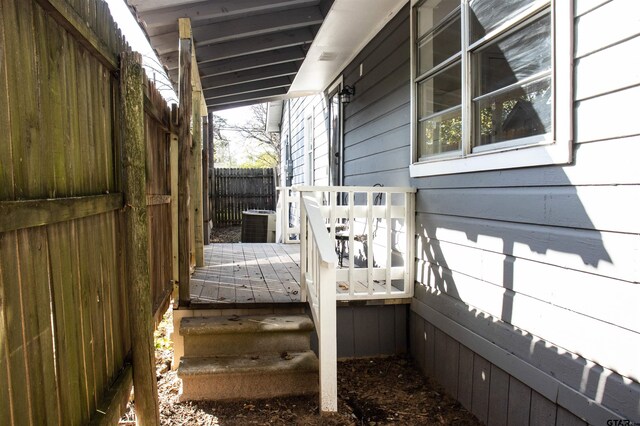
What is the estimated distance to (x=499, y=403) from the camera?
2.55 metres

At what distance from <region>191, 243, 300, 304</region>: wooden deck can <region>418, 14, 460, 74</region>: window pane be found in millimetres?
2012

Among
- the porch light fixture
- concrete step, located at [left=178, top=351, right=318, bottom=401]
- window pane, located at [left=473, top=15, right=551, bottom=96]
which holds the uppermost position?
the porch light fixture

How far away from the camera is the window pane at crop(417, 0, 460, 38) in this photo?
3247 mm

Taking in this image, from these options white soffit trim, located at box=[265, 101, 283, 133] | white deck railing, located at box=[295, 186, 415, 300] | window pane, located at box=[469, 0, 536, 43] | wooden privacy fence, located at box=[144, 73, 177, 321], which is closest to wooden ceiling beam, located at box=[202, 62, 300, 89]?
wooden privacy fence, located at box=[144, 73, 177, 321]

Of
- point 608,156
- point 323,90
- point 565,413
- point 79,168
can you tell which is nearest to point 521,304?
point 565,413

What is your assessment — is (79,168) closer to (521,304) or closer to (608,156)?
(608,156)

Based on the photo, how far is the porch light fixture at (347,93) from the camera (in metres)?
5.54

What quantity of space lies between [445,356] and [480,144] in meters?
1.45

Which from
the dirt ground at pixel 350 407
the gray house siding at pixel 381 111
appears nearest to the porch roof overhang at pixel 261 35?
the gray house siding at pixel 381 111

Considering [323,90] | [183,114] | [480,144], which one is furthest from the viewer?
[323,90]

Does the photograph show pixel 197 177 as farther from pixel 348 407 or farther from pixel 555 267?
pixel 555 267

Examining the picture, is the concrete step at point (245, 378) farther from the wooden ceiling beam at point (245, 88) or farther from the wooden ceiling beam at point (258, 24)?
the wooden ceiling beam at point (245, 88)

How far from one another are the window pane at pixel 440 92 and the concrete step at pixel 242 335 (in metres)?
1.77

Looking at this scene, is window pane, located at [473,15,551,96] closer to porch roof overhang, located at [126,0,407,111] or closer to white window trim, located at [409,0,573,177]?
white window trim, located at [409,0,573,177]
